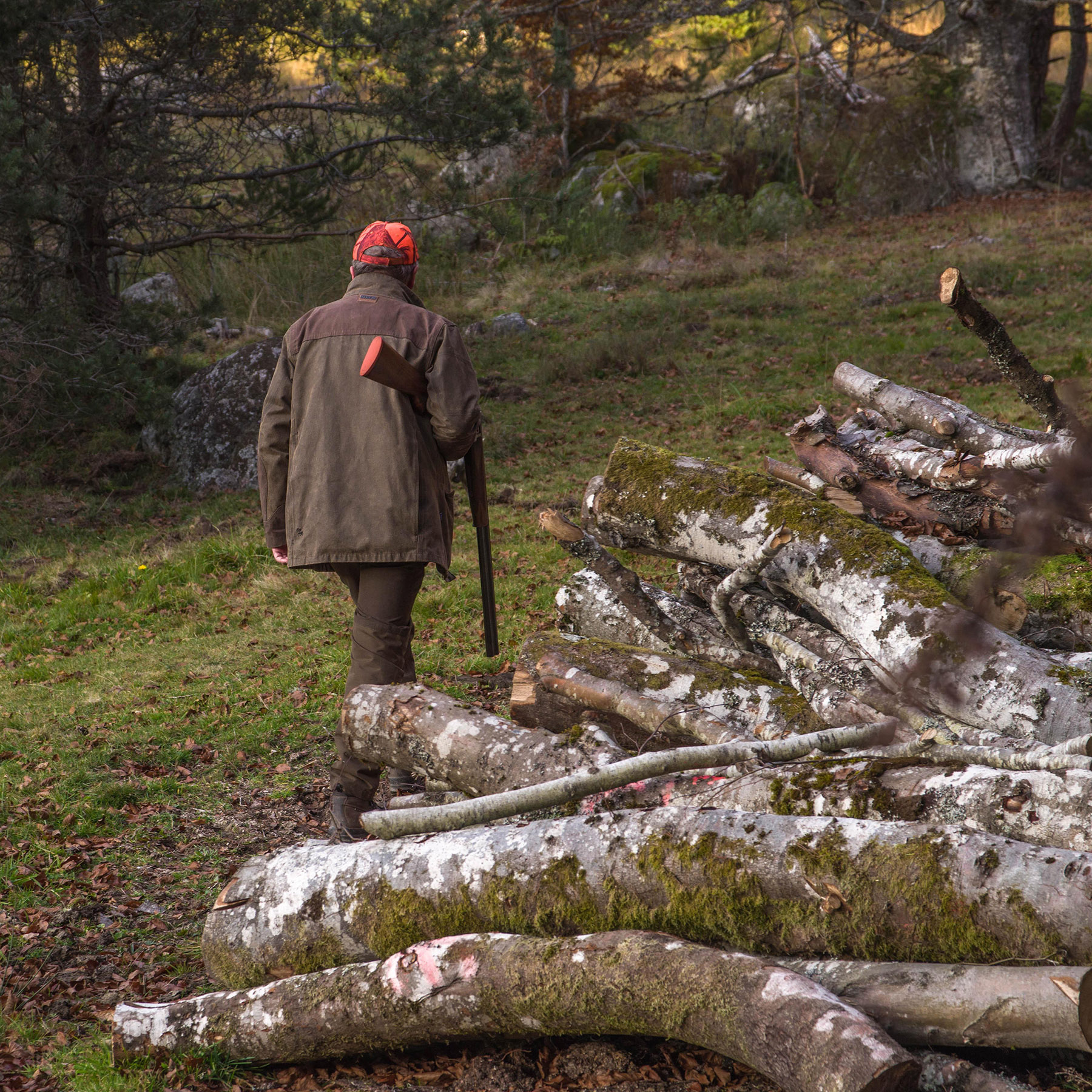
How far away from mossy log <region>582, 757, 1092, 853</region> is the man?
1.29 meters

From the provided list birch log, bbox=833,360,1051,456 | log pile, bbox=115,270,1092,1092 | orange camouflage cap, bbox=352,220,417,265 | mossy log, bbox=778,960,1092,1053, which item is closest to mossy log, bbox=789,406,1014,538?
birch log, bbox=833,360,1051,456

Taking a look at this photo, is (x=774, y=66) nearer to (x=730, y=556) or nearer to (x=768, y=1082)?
(x=730, y=556)

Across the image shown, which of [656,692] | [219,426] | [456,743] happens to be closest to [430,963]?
[456,743]

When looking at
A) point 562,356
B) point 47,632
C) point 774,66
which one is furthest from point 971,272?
point 47,632

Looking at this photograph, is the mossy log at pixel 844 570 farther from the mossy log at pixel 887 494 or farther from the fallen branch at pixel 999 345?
the mossy log at pixel 887 494

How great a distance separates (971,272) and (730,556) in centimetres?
1269

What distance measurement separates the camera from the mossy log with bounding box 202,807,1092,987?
7.57ft

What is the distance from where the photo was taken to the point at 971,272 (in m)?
14.9

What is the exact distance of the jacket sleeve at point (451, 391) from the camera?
12.7 feet

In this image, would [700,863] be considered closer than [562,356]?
Yes

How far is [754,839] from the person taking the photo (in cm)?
258

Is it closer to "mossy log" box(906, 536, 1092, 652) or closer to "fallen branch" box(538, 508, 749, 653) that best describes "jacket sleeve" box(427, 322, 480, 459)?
"fallen branch" box(538, 508, 749, 653)

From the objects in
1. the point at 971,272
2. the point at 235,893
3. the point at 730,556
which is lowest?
the point at 235,893

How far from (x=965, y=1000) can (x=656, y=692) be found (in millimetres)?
1941
